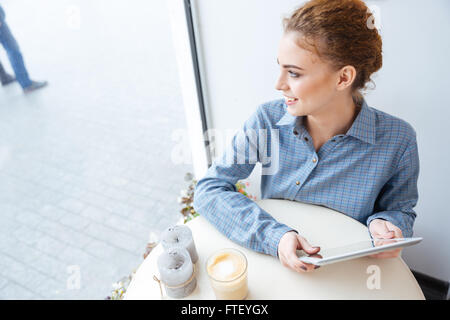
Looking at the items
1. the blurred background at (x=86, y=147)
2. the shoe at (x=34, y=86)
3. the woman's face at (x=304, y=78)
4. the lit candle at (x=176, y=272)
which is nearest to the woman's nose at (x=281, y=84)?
the woman's face at (x=304, y=78)

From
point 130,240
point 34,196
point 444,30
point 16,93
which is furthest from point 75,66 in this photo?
point 444,30

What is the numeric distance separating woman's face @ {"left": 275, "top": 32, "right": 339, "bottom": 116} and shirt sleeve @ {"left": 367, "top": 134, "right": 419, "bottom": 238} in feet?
1.04

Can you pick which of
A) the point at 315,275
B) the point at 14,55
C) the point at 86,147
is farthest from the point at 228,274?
the point at 14,55

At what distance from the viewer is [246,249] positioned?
1068 millimetres

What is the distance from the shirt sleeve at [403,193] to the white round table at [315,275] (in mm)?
118

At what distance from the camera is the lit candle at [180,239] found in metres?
0.99

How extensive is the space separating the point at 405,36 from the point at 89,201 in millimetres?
2089

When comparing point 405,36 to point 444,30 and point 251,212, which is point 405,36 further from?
point 251,212

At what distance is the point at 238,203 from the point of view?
1.15 meters

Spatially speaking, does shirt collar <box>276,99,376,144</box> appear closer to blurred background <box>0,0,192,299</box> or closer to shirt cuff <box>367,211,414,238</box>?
shirt cuff <box>367,211,414,238</box>

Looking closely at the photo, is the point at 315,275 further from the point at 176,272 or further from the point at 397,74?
the point at 397,74

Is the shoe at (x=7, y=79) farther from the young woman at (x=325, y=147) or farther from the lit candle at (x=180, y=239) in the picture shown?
the lit candle at (x=180, y=239)

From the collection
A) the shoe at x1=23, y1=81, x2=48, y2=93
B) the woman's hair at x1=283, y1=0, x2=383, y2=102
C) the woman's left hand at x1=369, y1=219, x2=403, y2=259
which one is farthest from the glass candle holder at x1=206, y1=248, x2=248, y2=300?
the shoe at x1=23, y1=81, x2=48, y2=93

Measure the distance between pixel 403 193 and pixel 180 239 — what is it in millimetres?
736
